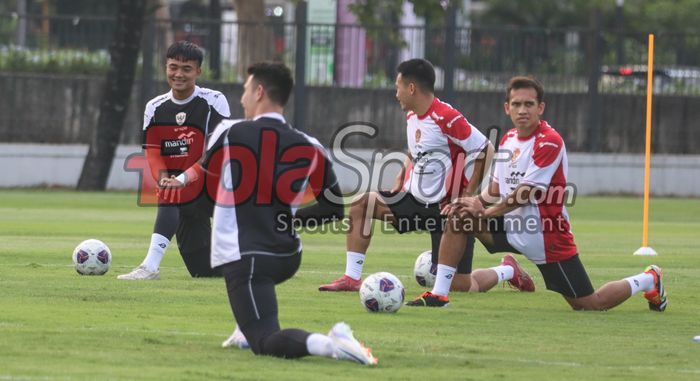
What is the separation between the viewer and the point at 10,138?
30.2 m

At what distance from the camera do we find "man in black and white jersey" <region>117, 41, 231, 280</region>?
44.3 feet

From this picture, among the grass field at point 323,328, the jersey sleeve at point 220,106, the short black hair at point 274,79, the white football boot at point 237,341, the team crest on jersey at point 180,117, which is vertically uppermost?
the short black hair at point 274,79

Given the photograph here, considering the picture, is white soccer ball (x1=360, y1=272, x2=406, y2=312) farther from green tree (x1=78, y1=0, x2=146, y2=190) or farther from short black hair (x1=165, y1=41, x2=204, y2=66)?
green tree (x1=78, y1=0, x2=146, y2=190)

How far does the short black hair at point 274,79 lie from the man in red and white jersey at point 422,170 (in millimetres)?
3809

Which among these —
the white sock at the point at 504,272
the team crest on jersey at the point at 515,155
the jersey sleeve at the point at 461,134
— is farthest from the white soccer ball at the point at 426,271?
the team crest on jersey at the point at 515,155

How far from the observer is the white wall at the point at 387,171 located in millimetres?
29922

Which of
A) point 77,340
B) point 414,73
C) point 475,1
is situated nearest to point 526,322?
point 414,73

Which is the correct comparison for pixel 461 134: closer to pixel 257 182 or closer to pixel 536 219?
pixel 536 219

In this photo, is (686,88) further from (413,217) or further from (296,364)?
(296,364)

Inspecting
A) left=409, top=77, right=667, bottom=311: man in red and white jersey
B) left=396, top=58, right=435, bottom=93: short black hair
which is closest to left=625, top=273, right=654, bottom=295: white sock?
left=409, top=77, right=667, bottom=311: man in red and white jersey

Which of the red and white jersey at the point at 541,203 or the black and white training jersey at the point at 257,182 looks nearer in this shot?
the black and white training jersey at the point at 257,182

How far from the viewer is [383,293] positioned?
11.2m

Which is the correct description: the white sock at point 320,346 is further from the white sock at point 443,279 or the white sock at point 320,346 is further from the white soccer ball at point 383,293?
the white sock at point 443,279

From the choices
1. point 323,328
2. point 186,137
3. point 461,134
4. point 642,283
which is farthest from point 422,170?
point 323,328
